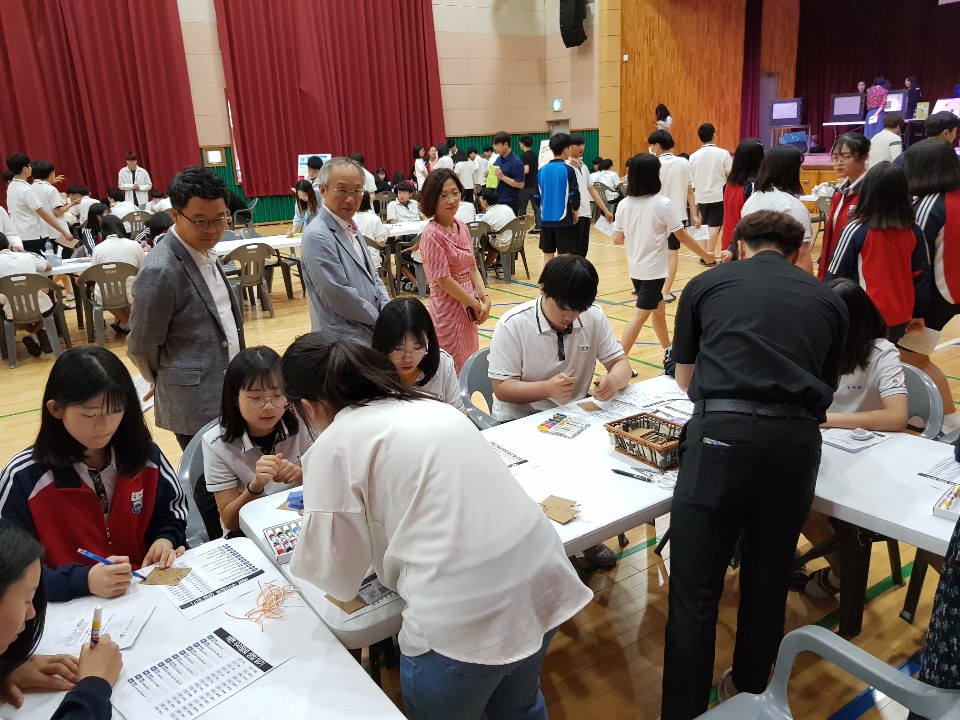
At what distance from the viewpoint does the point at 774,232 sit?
6.44ft

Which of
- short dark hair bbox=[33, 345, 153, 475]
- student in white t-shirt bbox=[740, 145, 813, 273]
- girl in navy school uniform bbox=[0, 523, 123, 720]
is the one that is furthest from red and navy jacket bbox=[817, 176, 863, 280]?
girl in navy school uniform bbox=[0, 523, 123, 720]

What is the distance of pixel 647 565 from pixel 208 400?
1.89m

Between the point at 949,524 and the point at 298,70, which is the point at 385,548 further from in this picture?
the point at 298,70

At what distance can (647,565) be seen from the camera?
9.67ft

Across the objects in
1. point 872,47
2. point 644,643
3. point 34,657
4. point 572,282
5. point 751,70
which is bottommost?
point 644,643

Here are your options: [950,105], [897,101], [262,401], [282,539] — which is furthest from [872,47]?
[282,539]

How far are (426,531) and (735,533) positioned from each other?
993 mm

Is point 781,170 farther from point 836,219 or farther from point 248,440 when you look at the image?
point 248,440

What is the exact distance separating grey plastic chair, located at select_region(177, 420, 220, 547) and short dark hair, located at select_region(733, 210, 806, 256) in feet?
5.77

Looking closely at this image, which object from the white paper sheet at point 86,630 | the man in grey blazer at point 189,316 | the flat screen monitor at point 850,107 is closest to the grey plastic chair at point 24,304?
the man in grey blazer at point 189,316

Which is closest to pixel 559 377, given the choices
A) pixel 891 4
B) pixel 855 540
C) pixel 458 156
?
pixel 855 540

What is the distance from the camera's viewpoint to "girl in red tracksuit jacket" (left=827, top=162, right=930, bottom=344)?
319 centimetres

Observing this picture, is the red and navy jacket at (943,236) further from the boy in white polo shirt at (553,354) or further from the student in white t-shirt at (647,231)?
the boy in white polo shirt at (553,354)

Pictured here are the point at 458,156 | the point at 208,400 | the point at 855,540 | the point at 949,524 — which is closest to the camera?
the point at 949,524
